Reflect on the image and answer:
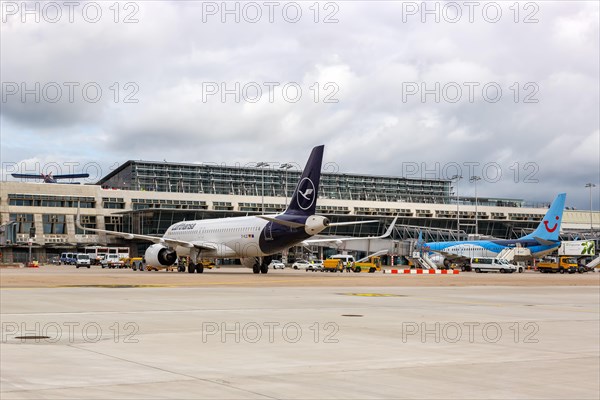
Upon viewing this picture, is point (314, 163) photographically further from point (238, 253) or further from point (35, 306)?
point (35, 306)

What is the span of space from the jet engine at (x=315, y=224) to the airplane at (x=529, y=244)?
48.7 meters

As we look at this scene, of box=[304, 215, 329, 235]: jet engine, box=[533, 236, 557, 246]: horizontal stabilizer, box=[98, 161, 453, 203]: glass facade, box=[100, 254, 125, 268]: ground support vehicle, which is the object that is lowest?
box=[100, 254, 125, 268]: ground support vehicle

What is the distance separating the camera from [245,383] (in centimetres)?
1012

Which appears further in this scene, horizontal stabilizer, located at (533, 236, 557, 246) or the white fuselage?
horizontal stabilizer, located at (533, 236, 557, 246)

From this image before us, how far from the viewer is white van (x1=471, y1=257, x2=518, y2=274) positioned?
89062mm

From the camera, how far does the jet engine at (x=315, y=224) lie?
54156 millimetres

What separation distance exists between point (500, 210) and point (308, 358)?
15433 centimetres

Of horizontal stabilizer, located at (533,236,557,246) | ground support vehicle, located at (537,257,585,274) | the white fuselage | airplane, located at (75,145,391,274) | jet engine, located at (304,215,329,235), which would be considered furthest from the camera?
horizontal stabilizer, located at (533,236,557,246)

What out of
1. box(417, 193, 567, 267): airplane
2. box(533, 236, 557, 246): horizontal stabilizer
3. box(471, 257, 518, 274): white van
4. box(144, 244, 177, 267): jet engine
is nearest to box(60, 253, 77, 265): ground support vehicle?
box(417, 193, 567, 267): airplane

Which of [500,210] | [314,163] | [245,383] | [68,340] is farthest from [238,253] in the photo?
[500,210]

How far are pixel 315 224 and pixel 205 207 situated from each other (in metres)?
85.1

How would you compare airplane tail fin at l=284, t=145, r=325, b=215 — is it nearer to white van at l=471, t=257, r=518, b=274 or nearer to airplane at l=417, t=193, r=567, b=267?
white van at l=471, t=257, r=518, b=274

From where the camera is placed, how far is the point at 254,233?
196 feet

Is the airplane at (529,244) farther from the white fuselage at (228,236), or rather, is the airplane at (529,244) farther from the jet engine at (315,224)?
the jet engine at (315,224)
